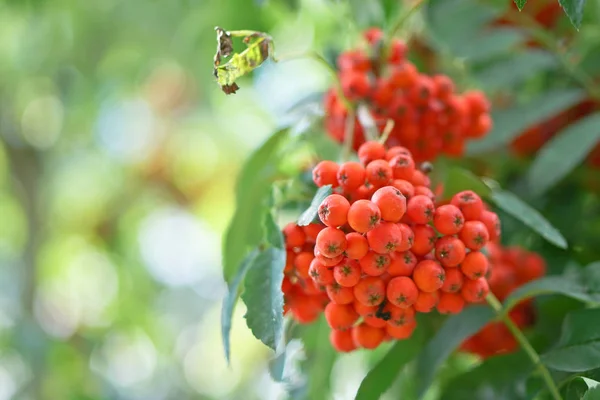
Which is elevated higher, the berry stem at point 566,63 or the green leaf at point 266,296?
the green leaf at point 266,296

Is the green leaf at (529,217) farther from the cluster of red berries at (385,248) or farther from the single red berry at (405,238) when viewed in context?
the single red berry at (405,238)

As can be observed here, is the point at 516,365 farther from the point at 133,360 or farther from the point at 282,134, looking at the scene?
the point at 133,360

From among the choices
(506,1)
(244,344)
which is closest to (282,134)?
(506,1)

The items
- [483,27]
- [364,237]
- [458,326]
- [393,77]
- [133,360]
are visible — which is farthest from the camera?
[133,360]

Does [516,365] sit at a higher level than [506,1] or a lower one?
lower

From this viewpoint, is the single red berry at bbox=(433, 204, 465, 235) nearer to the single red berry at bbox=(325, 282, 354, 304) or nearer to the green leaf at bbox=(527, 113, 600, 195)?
the single red berry at bbox=(325, 282, 354, 304)

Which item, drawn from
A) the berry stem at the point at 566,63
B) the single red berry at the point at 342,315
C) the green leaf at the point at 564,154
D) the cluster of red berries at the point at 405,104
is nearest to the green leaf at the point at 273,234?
the single red berry at the point at 342,315
